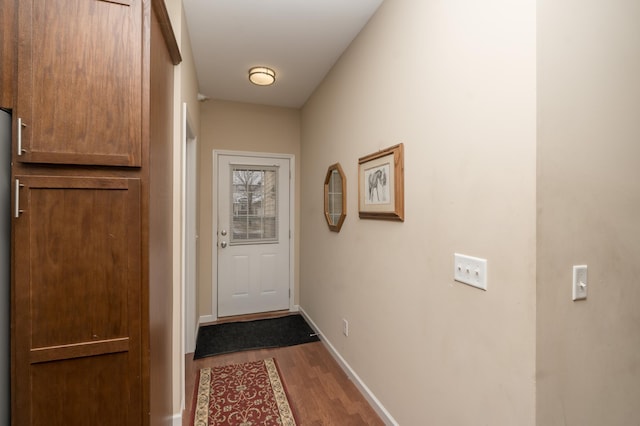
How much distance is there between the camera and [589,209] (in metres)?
1.07

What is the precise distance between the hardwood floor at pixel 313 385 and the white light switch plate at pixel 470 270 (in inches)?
48.3

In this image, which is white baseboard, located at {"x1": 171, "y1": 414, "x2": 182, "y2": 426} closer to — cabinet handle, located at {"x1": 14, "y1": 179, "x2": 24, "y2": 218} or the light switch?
cabinet handle, located at {"x1": 14, "y1": 179, "x2": 24, "y2": 218}

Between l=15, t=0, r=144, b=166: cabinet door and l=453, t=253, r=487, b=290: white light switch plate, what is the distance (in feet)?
4.56

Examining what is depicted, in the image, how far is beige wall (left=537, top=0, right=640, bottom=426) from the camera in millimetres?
992

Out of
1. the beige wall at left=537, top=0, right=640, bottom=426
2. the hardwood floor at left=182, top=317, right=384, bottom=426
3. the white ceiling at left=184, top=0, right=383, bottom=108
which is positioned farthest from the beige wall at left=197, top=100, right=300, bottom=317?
the beige wall at left=537, top=0, right=640, bottom=426

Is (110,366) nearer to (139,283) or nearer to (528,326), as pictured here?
(139,283)

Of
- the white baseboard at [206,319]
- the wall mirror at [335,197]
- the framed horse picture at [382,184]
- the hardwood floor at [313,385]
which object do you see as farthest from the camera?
the white baseboard at [206,319]

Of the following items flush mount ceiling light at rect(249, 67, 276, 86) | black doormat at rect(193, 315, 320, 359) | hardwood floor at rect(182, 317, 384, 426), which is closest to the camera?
hardwood floor at rect(182, 317, 384, 426)

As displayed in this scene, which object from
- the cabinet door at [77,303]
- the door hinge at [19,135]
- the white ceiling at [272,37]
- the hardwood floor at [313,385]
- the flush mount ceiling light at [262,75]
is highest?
the white ceiling at [272,37]

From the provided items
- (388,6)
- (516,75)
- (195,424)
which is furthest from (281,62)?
(195,424)

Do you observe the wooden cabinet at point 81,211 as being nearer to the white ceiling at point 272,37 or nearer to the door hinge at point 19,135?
the door hinge at point 19,135

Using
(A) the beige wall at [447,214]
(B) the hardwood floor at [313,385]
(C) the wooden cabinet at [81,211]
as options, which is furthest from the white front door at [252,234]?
(C) the wooden cabinet at [81,211]

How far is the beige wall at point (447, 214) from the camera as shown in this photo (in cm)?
103

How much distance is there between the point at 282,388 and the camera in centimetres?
219
